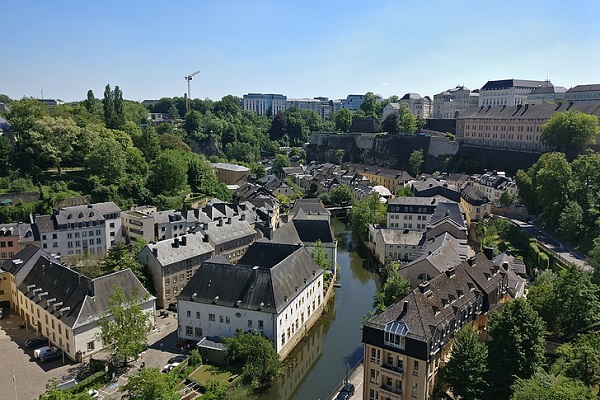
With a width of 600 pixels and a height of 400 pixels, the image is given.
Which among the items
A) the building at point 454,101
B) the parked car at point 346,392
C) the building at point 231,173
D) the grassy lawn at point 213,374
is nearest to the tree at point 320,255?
the grassy lawn at point 213,374

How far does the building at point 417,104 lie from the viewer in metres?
107

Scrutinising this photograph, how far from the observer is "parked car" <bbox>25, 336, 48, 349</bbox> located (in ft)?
84.1

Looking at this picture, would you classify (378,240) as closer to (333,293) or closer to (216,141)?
(333,293)

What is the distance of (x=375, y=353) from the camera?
19641 millimetres

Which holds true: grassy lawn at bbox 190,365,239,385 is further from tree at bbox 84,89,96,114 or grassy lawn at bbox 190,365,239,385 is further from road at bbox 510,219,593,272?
tree at bbox 84,89,96,114

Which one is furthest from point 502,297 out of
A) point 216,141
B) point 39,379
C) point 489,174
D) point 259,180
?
point 216,141

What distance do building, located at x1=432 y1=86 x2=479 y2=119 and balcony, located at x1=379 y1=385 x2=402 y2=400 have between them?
90.9 meters

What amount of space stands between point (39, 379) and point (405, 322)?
17531 mm

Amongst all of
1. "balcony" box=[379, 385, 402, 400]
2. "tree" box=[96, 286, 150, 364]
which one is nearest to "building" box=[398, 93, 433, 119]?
"tree" box=[96, 286, 150, 364]

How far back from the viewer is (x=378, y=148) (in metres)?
88.6

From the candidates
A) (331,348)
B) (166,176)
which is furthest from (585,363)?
(166,176)

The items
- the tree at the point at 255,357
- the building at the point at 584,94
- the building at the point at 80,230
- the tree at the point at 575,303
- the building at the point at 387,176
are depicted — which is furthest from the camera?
the building at the point at 584,94

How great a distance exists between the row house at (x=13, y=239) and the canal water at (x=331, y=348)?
23.3m

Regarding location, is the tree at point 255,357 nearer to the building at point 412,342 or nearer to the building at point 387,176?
the building at point 412,342
